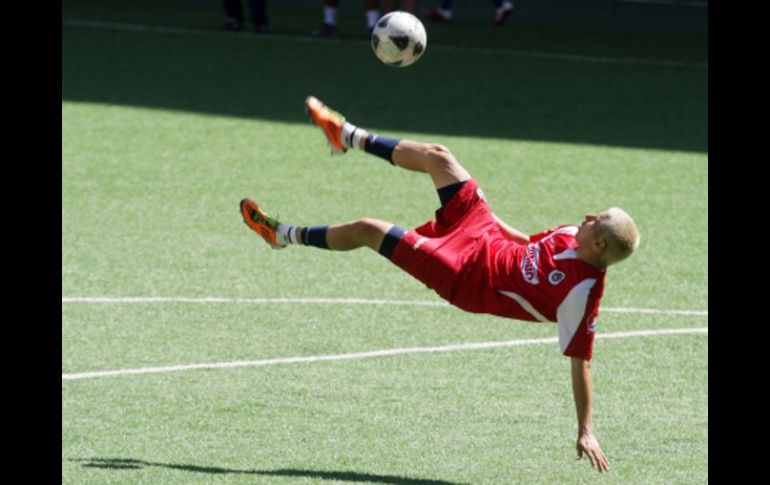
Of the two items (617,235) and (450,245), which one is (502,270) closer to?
(450,245)

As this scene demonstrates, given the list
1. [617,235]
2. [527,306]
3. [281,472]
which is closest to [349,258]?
[527,306]

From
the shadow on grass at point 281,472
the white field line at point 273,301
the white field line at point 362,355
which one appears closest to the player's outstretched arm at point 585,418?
the shadow on grass at point 281,472

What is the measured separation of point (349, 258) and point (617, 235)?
5.23m

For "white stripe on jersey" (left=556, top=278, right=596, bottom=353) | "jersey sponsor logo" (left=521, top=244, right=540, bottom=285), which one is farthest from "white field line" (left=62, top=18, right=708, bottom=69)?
"white stripe on jersey" (left=556, top=278, right=596, bottom=353)

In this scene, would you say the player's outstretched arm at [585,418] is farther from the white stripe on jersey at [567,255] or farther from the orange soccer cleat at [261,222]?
the orange soccer cleat at [261,222]

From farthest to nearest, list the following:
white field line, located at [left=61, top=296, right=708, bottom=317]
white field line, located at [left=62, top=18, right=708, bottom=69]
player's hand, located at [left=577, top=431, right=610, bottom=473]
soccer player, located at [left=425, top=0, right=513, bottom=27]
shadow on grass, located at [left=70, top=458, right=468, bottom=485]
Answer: soccer player, located at [left=425, top=0, right=513, bottom=27], white field line, located at [left=62, top=18, right=708, bottom=69], white field line, located at [left=61, top=296, right=708, bottom=317], shadow on grass, located at [left=70, top=458, right=468, bottom=485], player's hand, located at [left=577, top=431, right=610, bottom=473]

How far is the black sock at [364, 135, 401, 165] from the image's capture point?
9.23 metres

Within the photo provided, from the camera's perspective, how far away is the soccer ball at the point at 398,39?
9898 mm

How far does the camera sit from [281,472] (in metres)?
7.82

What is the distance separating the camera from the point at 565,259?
7953 millimetres

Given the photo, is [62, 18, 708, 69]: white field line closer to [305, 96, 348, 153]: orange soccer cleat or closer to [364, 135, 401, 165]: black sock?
[305, 96, 348, 153]: orange soccer cleat

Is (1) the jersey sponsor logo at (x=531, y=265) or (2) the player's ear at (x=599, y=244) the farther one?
(1) the jersey sponsor logo at (x=531, y=265)
